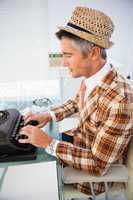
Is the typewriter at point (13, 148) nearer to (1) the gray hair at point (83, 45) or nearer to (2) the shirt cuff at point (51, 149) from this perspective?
(2) the shirt cuff at point (51, 149)

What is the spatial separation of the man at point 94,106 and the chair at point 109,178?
0.09 ft

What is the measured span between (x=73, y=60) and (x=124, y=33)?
1752 millimetres

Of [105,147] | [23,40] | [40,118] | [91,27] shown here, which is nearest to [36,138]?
[105,147]

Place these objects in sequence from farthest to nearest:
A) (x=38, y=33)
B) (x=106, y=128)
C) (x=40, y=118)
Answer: (x=38, y=33) < (x=40, y=118) < (x=106, y=128)

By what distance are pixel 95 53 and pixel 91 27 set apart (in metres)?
0.12

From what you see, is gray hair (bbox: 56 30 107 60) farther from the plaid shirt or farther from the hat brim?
the plaid shirt

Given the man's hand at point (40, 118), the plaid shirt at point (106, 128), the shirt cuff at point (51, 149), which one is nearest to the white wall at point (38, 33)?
the man's hand at point (40, 118)

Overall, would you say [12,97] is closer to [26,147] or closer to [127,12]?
[127,12]

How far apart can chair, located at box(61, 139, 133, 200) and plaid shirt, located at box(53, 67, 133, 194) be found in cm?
3

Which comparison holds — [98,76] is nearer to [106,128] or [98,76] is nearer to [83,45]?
[83,45]

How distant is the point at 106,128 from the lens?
109 cm

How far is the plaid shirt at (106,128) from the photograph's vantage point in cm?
110

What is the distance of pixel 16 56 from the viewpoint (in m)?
2.82

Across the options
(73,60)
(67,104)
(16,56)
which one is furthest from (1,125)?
(16,56)
